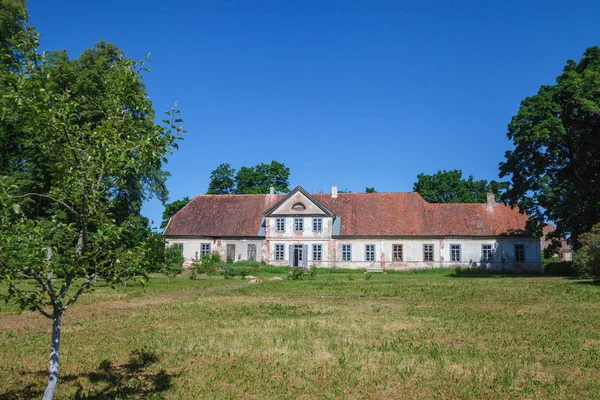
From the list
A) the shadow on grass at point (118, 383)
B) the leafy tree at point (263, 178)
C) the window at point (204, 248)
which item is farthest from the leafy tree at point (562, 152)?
the leafy tree at point (263, 178)

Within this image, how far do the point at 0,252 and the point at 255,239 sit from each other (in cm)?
3670

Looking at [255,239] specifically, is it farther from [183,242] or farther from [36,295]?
[36,295]

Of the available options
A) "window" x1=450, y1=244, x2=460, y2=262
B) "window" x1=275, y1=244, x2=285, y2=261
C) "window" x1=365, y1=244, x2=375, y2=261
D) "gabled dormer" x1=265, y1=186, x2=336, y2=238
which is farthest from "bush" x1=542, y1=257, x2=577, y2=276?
"window" x1=275, y1=244, x2=285, y2=261

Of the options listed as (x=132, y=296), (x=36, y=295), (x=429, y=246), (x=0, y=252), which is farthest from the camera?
(x=429, y=246)

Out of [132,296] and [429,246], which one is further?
[429,246]

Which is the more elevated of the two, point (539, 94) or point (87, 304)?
point (539, 94)

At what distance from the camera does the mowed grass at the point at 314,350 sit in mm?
7027

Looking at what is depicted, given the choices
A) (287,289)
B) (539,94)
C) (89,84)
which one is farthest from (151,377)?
A: (539,94)

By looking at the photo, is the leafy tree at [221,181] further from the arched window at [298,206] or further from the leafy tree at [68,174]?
the leafy tree at [68,174]

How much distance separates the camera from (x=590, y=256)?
878 inches

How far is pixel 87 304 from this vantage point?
53.4 feet

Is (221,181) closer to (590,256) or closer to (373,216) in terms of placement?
(373,216)

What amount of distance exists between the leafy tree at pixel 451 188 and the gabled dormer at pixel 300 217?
3086cm

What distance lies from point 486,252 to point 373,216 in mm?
9415
